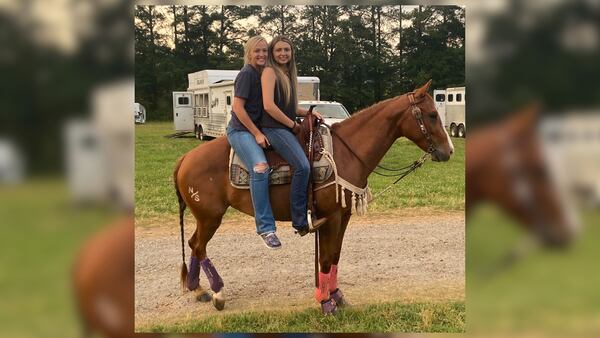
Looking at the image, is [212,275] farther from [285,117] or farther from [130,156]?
[285,117]

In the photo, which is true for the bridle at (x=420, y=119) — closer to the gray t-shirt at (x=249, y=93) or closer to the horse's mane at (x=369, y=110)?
the horse's mane at (x=369, y=110)

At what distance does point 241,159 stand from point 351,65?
1172mm

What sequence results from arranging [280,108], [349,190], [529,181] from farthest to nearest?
[349,190] < [280,108] < [529,181]

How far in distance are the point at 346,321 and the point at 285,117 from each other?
1698 mm

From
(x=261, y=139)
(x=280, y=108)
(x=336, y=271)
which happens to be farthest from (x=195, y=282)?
(x=280, y=108)

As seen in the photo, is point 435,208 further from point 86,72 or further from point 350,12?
point 86,72

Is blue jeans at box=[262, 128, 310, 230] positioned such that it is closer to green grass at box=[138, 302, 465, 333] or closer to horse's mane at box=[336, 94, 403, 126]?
horse's mane at box=[336, 94, 403, 126]

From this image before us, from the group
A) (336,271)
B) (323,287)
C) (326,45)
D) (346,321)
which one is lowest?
(346,321)

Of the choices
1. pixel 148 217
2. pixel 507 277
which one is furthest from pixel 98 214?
pixel 507 277

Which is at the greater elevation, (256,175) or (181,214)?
(256,175)

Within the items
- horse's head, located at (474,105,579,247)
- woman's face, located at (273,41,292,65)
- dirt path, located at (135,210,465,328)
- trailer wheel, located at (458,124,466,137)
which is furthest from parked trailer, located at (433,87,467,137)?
woman's face, located at (273,41,292,65)

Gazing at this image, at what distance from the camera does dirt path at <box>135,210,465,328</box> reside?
13.5ft

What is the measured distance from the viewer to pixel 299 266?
4297 mm

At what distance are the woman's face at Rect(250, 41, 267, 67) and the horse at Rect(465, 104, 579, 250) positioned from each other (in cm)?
158
